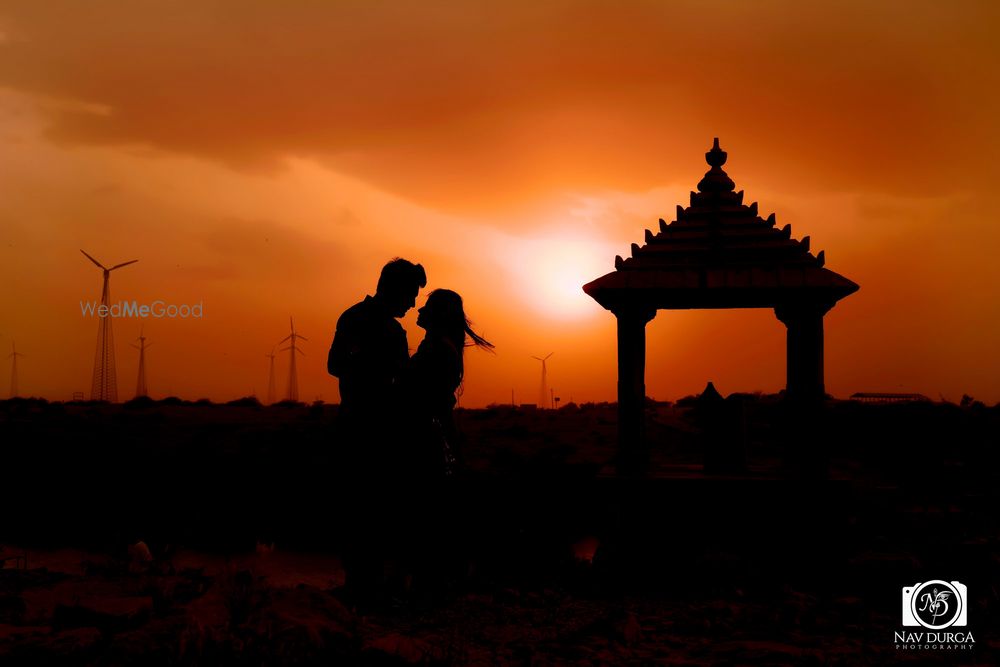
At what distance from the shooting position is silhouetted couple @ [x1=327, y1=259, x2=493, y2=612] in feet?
22.9

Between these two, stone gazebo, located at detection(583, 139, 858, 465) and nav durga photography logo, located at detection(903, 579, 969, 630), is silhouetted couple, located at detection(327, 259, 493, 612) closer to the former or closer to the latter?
stone gazebo, located at detection(583, 139, 858, 465)

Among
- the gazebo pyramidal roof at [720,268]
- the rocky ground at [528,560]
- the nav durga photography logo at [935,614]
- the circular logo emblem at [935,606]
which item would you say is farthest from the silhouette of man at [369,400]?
the circular logo emblem at [935,606]

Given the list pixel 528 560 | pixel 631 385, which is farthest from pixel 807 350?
pixel 528 560

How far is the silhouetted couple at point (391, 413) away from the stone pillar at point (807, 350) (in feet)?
14.4

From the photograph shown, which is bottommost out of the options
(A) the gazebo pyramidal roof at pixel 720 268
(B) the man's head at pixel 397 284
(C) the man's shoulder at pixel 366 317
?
(C) the man's shoulder at pixel 366 317

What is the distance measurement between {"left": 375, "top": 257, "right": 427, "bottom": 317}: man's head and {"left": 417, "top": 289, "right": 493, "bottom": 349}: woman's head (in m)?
0.29

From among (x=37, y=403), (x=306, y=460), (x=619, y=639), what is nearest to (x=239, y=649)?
(x=619, y=639)

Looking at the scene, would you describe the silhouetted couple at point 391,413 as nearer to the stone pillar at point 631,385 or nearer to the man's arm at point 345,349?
the man's arm at point 345,349

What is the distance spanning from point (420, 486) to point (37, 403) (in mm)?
30333

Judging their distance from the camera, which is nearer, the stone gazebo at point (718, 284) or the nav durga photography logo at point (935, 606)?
the nav durga photography logo at point (935, 606)

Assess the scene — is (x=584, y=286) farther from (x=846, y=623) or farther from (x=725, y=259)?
(x=846, y=623)

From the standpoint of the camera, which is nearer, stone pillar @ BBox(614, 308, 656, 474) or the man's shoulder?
the man's shoulder

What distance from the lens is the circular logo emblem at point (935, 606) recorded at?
7.12 metres

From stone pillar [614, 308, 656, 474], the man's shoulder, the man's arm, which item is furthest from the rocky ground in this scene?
the man's shoulder
